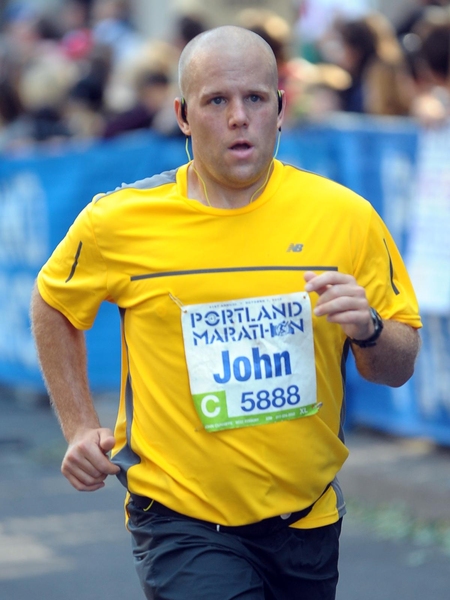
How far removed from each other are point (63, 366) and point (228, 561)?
0.70m

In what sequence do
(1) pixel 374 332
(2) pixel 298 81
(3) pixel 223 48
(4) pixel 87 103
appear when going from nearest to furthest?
(1) pixel 374 332 → (3) pixel 223 48 → (2) pixel 298 81 → (4) pixel 87 103

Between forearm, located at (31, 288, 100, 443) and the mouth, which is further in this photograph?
forearm, located at (31, 288, 100, 443)

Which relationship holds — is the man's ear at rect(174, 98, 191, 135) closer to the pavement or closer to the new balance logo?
the new balance logo

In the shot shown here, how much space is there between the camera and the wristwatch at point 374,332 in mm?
3029

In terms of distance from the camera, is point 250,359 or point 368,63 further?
point 368,63

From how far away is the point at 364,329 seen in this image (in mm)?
2963

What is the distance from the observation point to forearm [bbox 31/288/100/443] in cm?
333

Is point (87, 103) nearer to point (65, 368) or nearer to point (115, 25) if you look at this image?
point (115, 25)

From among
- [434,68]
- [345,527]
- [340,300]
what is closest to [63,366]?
[340,300]

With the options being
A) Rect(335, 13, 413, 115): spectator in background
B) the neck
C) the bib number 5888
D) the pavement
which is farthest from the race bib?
Rect(335, 13, 413, 115): spectator in background

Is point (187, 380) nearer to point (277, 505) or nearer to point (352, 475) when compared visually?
point (277, 505)

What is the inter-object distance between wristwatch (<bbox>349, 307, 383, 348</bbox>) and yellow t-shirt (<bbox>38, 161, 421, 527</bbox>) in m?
0.16

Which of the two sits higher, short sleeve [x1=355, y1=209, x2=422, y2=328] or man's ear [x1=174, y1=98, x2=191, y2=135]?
man's ear [x1=174, y1=98, x2=191, y2=135]

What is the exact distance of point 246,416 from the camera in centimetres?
319
